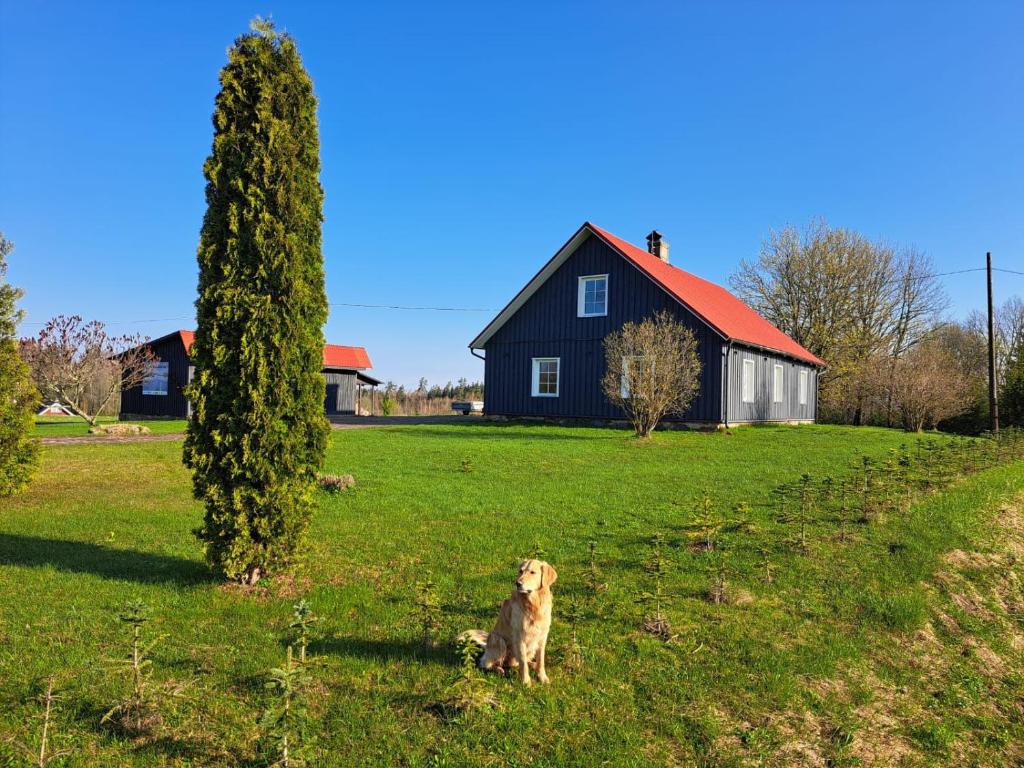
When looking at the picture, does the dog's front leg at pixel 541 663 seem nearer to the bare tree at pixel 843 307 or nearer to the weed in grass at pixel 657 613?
the weed in grass at pixel 657 613

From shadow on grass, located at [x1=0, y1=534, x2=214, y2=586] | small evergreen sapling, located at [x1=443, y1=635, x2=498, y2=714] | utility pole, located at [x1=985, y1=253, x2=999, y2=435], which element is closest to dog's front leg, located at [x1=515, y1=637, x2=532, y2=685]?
small evergreen sapling, located at [x1=443, y1=635, x2=498, y2=714]

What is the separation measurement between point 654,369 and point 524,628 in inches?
577

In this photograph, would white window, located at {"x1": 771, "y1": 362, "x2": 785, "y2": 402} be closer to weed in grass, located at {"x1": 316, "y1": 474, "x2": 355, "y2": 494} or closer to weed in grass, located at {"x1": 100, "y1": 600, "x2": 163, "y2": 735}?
weed in grass, located at {"x1": 316, "y1": 474, "x2": 355, "y2": 494}

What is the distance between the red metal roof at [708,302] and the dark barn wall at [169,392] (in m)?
20.1

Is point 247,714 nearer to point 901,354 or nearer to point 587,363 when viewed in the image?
point 587,363

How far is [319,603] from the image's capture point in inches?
207

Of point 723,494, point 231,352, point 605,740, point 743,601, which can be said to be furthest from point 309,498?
point 723,494

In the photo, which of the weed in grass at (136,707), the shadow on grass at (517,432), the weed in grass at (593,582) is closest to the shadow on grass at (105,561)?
the weed in grass at (136,707)

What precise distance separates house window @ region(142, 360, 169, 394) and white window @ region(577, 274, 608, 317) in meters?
20.6

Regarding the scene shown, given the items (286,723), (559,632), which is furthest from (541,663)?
(286,723)

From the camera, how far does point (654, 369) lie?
17.7 meters

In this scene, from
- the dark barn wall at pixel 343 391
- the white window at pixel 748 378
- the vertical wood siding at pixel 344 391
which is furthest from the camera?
the vertical wood siding at pixel 344 391

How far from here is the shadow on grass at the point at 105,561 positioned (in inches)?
231

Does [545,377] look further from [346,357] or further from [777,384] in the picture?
[346,357]
